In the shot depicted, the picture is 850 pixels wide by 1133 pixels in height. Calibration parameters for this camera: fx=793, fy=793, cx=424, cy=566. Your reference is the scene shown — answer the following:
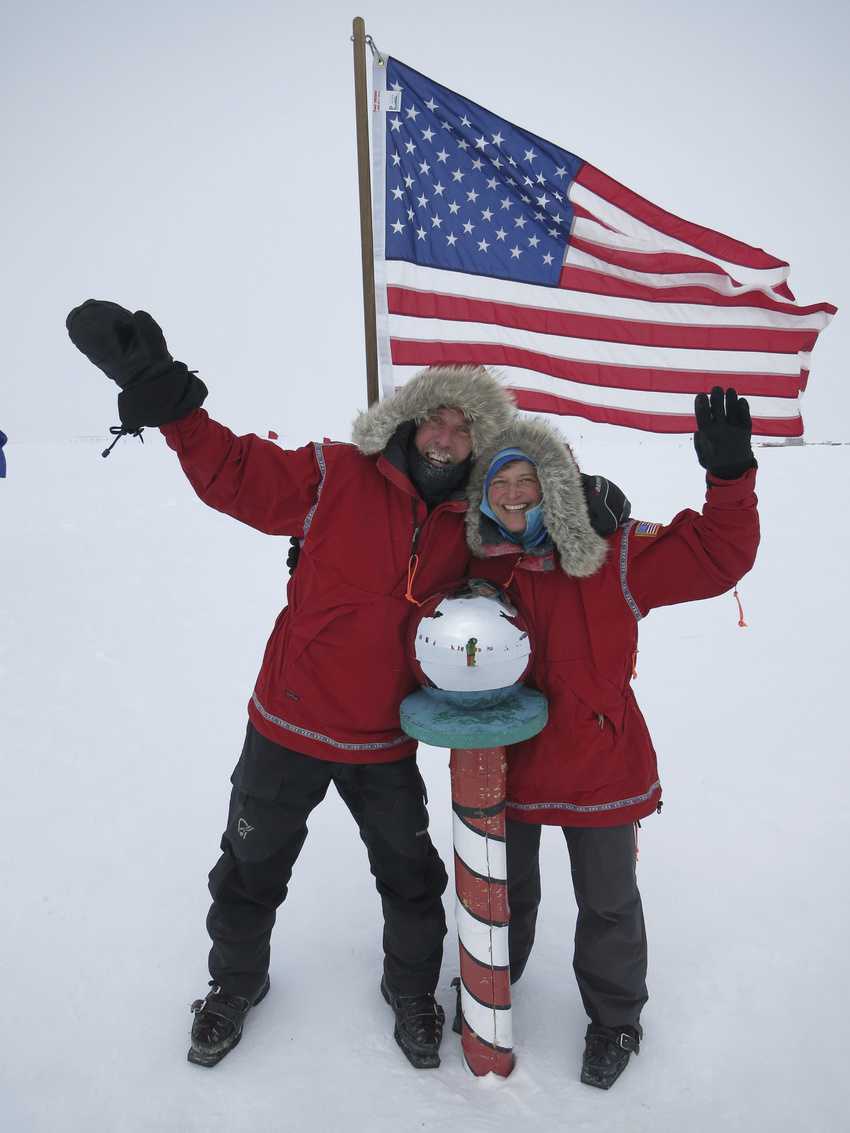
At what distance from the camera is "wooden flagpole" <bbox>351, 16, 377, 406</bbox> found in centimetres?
303

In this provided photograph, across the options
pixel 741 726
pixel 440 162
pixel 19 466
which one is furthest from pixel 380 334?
pixel 19 466

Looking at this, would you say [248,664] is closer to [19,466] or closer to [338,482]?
[338,482]

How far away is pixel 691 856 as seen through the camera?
3.88 meters

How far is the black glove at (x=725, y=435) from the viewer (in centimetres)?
233

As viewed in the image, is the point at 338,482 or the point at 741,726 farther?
the point at 741,726

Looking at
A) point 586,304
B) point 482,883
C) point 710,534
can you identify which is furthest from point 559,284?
point 482,883

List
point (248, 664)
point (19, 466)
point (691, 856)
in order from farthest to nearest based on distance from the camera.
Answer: point (19, 466) < point (248, 664) < point (691, 856)

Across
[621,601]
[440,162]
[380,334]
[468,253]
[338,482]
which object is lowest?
[621,601]

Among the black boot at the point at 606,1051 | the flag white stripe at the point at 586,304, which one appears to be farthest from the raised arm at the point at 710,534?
the black boot at the point at 606,1051

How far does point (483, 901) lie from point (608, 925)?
0.45 meters

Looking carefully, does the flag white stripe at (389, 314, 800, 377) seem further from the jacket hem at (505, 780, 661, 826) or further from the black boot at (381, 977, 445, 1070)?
the black boot at (381, 977, 445, 1070)

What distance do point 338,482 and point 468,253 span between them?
5.10 ft

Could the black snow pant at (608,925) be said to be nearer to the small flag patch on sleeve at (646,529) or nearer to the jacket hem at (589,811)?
the jacket hem at (589,811)

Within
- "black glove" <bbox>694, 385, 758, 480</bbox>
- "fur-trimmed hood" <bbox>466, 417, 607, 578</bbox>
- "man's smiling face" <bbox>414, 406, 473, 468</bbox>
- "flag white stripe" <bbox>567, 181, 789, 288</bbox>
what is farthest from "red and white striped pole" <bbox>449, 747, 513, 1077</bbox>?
"flag white stripe" <bbox>567, 181, 789, 288</bbox>
